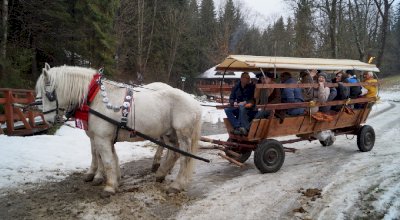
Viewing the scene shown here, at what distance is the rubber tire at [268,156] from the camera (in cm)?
644

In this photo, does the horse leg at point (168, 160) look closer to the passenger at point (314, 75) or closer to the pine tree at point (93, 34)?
the passenger at point (314, 75)

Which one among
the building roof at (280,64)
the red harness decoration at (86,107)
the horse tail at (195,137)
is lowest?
the horse tail at (195,137)

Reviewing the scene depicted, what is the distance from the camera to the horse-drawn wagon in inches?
257

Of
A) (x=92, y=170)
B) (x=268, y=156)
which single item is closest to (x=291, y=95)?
(x=268, y=156)

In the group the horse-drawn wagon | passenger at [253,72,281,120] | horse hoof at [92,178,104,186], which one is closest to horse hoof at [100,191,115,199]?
horse hoof at [92,178,104,186]

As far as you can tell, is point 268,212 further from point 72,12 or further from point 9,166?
point 72,12

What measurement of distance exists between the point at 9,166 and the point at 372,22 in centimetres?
3232

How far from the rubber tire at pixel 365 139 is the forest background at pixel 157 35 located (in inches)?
270

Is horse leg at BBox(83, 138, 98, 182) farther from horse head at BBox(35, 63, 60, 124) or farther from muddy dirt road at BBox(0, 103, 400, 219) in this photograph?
horse head at BBox(35, 63, 60, 124)

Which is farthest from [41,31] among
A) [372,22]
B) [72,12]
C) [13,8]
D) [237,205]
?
[372,22]

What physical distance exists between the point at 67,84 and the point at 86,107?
468 mm

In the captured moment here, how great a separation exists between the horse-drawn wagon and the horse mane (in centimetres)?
254

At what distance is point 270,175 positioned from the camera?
21.2ft

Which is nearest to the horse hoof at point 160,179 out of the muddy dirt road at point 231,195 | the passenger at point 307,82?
the muddy dirt road at point 231,195
